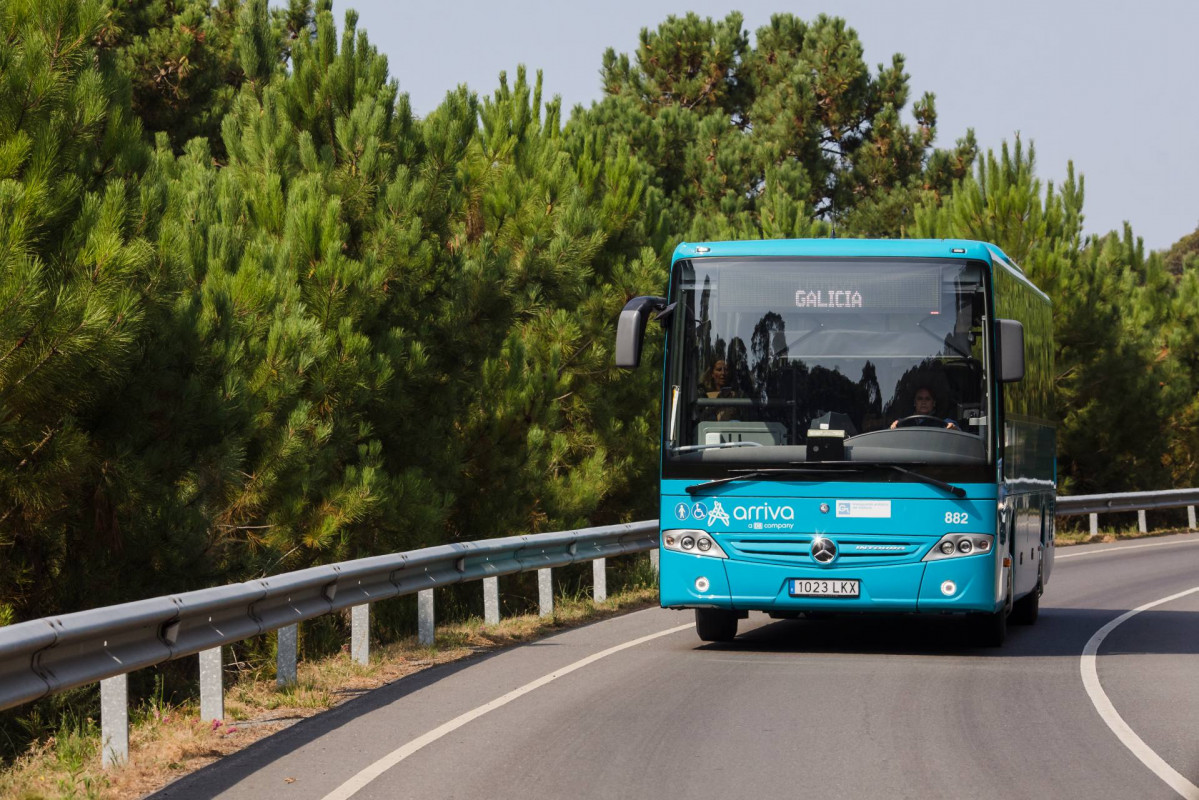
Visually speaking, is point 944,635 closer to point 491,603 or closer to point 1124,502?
point 491,603

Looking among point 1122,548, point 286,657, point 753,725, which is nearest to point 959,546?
point 753,725

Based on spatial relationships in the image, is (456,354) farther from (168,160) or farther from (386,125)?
(168,160)

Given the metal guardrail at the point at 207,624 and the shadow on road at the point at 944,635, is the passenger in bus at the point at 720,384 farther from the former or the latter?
the metal guardrail at the point at 207,624

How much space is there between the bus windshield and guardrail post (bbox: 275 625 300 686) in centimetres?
357

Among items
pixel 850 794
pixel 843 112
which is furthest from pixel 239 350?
pixel 843 112

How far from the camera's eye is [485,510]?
62.7 ft

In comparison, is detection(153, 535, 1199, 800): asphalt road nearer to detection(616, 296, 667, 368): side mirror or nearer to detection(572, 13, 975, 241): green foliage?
detection(616, 296, 667, 368): side mirror

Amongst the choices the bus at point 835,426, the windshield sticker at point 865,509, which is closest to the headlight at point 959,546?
the bus at point 835,426

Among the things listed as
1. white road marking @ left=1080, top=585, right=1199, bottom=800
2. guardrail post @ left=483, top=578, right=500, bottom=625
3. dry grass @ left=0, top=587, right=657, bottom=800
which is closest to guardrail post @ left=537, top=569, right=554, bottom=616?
guardrail post @ left=483, top=578, right=500, bottom=625

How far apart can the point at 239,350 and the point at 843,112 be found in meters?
39.4

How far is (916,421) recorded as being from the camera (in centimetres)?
1262

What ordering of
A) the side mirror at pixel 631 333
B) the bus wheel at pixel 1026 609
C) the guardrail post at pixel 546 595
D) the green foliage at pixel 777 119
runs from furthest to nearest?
the green foliage at pixel 777 119, the bus wheel at pixel 1026 609, the guardrail post at pixel 546 595, the side mirror at pixel 631 333

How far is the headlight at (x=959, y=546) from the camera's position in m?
12.5

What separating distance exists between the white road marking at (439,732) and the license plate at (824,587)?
1.57 metres
